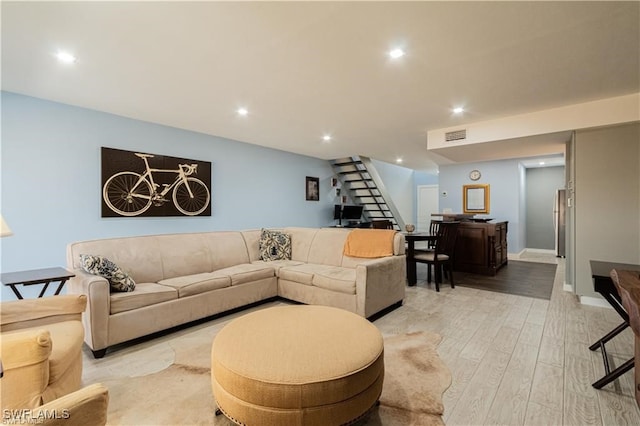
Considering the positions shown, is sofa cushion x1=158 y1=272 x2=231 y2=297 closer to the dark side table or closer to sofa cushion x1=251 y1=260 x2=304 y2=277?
sofa cushion x1=251 y1=260 x2=304 y2=277

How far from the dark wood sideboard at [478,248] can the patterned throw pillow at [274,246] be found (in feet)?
10.8

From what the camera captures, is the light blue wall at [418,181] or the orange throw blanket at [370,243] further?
the light blue wall at [418,181]

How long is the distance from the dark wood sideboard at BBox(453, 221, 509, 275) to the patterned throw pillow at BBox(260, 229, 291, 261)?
3.30 meters

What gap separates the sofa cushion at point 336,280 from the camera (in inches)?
126

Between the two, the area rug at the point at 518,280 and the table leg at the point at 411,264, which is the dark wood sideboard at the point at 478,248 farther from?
the table leg at the point at 411,264

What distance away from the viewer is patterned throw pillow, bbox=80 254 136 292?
2.56 meters

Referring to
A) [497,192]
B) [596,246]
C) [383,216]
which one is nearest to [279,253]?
[596,246]

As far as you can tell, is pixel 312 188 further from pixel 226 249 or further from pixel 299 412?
pixel 299 412

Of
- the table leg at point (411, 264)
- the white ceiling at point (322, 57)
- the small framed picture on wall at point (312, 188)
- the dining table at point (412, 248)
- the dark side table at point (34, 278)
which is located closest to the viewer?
the white ceiling at point (322, 57)

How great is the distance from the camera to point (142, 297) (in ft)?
8.73

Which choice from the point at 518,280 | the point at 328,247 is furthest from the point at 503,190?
the point at 328,247

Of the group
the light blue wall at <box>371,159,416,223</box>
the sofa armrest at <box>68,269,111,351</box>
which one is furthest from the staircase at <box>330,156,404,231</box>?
the sofa armrest at <box>68,269,111,351</box>

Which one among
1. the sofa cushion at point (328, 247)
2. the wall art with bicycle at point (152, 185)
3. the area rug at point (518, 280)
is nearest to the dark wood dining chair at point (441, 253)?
the area rug at point (518, 280)

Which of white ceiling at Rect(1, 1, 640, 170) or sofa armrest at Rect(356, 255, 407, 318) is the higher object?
white ceiling at Rect(1, 1, 640, 170)
